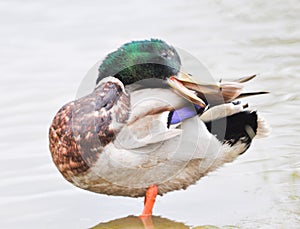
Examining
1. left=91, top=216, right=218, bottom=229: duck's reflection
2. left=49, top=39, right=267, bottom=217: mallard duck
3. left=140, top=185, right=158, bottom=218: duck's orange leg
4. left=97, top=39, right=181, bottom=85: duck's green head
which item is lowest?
left=91, top=216, right=218, bottom=229: duck's reflection

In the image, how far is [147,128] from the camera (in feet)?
13.6

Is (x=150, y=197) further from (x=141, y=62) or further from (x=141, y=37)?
(x=141, y=37)

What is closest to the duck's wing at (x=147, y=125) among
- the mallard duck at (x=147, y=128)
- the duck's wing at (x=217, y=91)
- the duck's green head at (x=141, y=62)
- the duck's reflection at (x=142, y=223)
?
the mallard duck at (x=147, y=128)

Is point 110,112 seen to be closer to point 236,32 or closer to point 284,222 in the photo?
point 284,222

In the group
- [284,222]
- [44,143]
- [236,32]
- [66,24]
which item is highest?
[66,24]

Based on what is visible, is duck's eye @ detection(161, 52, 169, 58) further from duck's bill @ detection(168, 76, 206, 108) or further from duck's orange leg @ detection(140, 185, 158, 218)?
duck's orange leg @ detection(140, 185, 158, 218)

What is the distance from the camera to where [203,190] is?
15.4ft

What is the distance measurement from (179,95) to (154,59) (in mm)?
255

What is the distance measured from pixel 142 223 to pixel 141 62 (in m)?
0.83

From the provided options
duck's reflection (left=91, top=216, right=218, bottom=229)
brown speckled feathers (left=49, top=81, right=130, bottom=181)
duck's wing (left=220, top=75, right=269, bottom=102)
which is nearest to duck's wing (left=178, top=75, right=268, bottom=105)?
duck's wing (left=220, top=75, right=269, bottom=102)

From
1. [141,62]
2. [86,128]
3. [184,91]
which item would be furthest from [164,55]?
[86,128]

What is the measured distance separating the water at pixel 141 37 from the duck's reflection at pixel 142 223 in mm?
23

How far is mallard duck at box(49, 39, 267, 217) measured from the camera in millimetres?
4137

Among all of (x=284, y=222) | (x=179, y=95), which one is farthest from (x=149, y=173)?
(x=284, y=222)
